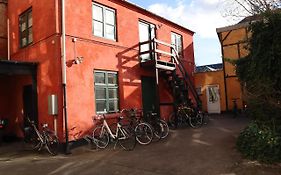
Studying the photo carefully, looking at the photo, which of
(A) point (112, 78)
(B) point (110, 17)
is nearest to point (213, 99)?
(A) point (112, 78)

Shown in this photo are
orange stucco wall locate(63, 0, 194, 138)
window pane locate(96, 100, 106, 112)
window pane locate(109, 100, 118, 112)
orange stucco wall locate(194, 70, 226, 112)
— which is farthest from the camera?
orange stucco wall locate(194, 70, 226, 112)

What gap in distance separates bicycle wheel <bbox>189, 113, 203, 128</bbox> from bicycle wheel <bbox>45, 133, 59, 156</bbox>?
6.34 m

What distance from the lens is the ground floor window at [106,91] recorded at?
459 inches

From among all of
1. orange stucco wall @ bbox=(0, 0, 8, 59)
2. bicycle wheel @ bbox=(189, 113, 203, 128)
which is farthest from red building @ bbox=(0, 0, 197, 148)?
bicycle wheel @ bbox=(189, 113, 203, 128)

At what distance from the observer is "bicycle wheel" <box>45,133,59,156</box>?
998 centimetres

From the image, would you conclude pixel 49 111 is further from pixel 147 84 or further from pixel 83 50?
pixel 147 84

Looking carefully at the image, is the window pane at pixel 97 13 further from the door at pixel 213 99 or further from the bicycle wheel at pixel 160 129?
the door at pixel 213 99

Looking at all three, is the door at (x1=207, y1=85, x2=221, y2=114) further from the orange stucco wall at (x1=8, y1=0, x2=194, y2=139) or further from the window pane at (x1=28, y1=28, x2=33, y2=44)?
the window pane at (x1=28, y1=28, x2=33, y2=44)

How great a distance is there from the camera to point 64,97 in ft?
33.1

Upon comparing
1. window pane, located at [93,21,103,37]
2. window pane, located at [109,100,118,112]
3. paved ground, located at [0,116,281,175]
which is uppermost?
window pane, located at [93,21,103,37]

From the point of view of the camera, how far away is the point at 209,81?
21.2m

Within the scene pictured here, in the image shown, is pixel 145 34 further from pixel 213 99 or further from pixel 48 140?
pixel 213 99

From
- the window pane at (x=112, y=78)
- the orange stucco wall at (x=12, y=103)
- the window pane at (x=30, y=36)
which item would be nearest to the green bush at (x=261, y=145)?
the window pane at (x=112, y=78)

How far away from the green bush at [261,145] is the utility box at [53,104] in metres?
6.07
